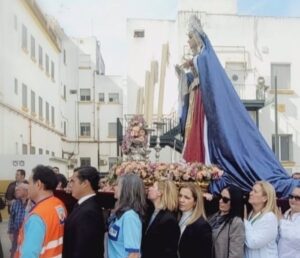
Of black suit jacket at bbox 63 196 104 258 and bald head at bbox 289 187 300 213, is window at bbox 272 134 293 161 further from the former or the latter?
black suit jacket at bbox 63 196 104 258

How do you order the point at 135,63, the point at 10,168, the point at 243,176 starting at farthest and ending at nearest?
the point at 135,63
the point at 10,168
the point at 243,176

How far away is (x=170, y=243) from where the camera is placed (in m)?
4.49

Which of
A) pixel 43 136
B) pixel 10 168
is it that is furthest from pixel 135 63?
pixel 10 168

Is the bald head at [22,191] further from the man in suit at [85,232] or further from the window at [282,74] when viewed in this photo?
the window at [282,74]

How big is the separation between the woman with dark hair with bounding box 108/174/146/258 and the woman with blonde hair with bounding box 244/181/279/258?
0.97 m

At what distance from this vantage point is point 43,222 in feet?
13.1

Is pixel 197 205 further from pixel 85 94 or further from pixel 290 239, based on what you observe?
pixel 85 94

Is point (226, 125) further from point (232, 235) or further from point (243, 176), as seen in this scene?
point (232, 235)

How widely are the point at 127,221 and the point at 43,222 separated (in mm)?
692

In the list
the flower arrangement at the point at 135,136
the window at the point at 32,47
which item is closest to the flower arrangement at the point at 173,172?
the flower arrangement at the point at 135,136

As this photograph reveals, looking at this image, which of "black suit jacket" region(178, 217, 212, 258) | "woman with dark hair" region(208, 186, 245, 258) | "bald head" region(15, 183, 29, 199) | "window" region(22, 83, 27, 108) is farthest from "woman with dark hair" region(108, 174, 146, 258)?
"window" region(22, 83, 27, 108)

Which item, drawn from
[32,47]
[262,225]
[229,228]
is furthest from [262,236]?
[32,47]

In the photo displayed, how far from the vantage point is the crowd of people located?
410cm

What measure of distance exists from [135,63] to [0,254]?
21259mm
